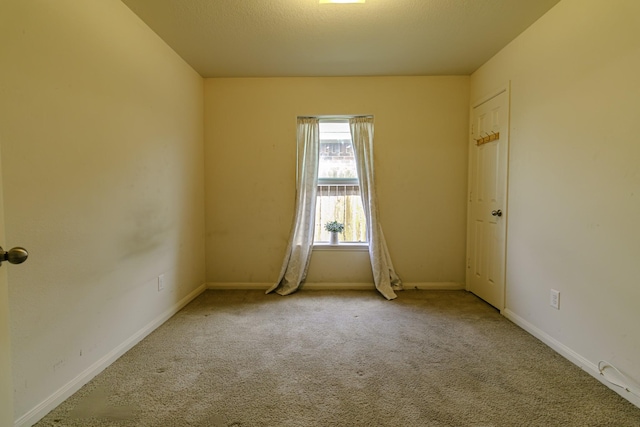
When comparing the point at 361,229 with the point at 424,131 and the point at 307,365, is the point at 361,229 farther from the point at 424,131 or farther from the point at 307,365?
the point at 307,365

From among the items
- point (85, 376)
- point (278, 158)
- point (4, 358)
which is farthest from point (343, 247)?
point (4, 358)

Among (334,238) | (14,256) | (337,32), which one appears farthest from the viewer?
(334,238)

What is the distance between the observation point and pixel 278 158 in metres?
3.29

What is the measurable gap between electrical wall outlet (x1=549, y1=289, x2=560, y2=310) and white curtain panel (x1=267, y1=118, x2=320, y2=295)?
7.17 feet

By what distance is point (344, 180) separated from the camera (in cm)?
345

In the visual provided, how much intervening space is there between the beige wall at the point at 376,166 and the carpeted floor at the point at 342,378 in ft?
2.74

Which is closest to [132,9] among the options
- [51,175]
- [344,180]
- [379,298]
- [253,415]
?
[51,175]

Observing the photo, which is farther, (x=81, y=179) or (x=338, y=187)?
(x=338, y=187)

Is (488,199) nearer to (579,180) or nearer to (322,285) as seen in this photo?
(579,180)

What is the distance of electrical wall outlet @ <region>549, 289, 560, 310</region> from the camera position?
1.97m

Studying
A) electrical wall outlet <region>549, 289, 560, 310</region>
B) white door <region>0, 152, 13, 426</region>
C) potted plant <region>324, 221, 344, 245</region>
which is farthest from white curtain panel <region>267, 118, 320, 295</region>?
white door <region>0, 152, 13, 426</region>

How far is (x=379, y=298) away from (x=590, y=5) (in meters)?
2.74

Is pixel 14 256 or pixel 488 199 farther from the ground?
pixel 488 199

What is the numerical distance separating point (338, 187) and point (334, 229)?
52 cm
